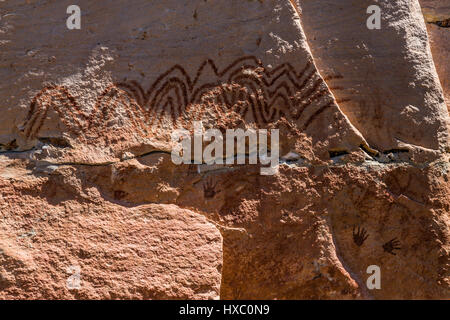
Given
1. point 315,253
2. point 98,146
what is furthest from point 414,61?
point 98,146

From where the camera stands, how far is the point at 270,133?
7.23ft

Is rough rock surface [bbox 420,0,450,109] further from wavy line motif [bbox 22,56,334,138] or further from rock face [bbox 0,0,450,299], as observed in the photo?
wavy line motif [bbox 22,56,334,138]

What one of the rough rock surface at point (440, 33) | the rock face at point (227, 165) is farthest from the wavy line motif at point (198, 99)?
the rough rock surface at point (440, 33)

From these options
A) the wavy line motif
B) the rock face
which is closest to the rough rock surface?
the rock face

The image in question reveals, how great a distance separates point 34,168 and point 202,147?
73 cm

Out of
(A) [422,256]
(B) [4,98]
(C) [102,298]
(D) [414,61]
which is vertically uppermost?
(D) [414,61]

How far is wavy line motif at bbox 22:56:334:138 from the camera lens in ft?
7.25

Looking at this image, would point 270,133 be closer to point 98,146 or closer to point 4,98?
point 98,146

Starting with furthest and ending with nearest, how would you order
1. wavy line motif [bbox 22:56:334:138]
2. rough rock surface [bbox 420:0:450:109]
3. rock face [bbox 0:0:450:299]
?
rough rock surface [bbox 420:0:450:109], wavy line motif [bbox 22:56:334:138], rock face [bbox 0:0:450:299]

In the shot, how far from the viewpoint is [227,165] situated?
2.19 meters

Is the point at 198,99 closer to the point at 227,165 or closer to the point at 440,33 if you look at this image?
the point at 227,165

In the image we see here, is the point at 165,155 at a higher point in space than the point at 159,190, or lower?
higher

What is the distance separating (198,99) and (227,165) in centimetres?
32

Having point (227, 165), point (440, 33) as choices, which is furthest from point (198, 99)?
point (440, 33)
